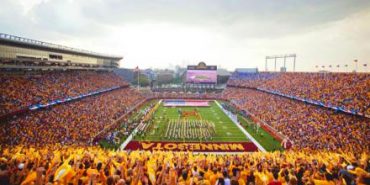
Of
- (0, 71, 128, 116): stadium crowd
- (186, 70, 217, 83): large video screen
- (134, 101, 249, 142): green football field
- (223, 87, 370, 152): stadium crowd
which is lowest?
(134, 101, 249, 142): green football field

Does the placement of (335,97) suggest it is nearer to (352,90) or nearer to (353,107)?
(352,90)

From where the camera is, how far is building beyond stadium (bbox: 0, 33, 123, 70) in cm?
3203

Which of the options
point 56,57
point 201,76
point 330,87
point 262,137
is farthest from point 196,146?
point 201,76

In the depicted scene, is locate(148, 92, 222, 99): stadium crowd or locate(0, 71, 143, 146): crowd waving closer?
locate(0, 71, 143, 146): crowd waving

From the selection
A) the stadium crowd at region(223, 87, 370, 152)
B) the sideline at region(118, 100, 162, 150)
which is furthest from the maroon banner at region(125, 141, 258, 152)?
the stadium crowd at region(223, 87, 370, 152)

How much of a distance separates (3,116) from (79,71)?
30.2 meters

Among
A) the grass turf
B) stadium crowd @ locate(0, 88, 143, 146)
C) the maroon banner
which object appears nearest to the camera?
stadium crowd @ locate(0, 88, 143, 146)

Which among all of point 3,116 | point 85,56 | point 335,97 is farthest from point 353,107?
point 85,56

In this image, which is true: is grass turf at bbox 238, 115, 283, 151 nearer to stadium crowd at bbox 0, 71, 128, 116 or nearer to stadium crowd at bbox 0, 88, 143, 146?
stadium crowd at bbox 0, 88, 143, 146

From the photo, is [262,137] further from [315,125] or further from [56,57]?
[56,57]

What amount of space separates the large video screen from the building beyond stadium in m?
25.4

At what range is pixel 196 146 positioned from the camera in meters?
27.3

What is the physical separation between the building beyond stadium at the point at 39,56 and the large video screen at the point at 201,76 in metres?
25.4

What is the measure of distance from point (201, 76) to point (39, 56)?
1627 inches
